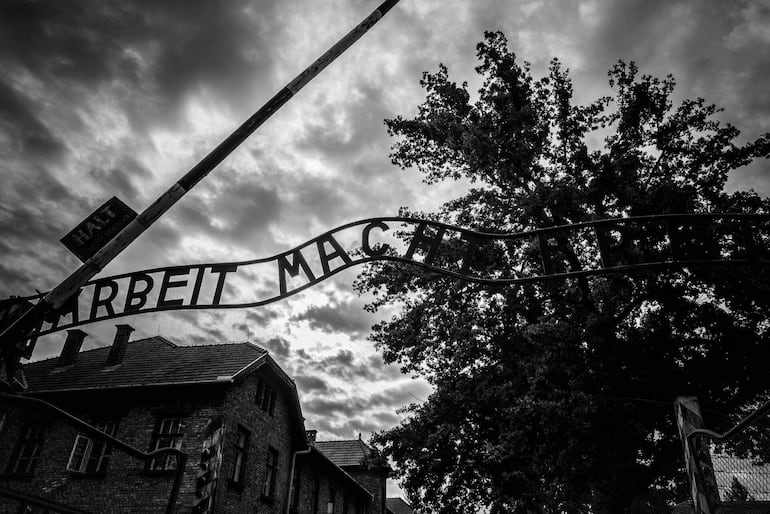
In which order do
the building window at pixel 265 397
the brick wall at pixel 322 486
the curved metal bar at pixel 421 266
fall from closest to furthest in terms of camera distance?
the curved metal bar at pixel 421 266 < the building window at pixel 265 397 < the brick wall at pixel 322 486

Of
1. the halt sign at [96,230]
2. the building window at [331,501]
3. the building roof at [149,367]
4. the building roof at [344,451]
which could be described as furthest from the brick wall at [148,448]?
the building roof at [344,451]

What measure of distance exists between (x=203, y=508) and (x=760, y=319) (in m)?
14.5

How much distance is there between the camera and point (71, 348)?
20016mm

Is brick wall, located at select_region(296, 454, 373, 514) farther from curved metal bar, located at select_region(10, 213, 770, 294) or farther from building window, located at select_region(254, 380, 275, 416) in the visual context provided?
curved metal bar, located at select_region(10, 213, 770, 294)

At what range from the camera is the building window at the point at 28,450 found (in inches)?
618

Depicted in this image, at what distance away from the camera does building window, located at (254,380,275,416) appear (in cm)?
1785

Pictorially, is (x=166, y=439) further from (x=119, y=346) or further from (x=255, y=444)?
(x=119, y=346)

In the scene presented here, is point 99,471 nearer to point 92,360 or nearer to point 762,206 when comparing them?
point 92,360

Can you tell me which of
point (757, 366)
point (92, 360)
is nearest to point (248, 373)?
point (92, 360)

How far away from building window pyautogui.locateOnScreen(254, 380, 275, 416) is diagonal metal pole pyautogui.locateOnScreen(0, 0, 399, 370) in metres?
14.1

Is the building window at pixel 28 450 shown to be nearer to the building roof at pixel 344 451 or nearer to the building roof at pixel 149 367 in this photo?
the building roof at pixel 149 367

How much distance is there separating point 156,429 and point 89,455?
2378 mm

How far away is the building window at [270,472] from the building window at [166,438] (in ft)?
12.8

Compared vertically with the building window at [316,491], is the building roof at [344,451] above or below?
above
